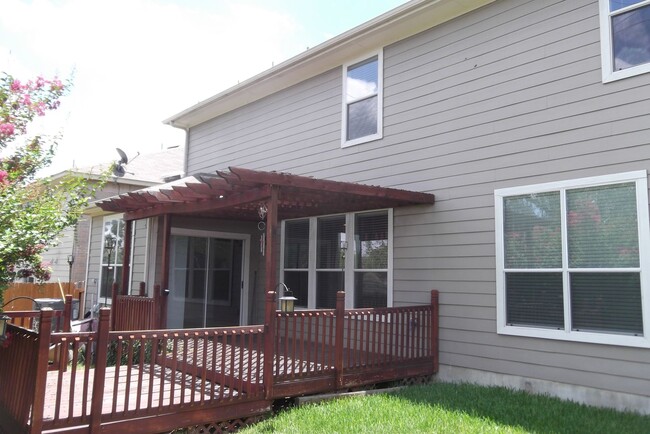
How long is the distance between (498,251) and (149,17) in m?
8.04

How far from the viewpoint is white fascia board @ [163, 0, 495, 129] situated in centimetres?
684

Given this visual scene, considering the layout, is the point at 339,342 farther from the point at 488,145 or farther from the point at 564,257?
the point at 488,145

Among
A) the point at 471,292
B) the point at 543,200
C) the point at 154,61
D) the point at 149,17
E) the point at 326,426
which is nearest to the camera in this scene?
the point at 326,426

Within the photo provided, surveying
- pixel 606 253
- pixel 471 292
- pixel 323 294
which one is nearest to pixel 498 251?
pixel 471 292

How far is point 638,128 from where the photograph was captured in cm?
→ 496

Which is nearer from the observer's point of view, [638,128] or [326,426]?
[326,426]

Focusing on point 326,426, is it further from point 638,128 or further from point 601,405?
point 638,128

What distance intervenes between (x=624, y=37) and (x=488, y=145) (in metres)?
1.83

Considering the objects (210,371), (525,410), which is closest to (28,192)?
(210,371)

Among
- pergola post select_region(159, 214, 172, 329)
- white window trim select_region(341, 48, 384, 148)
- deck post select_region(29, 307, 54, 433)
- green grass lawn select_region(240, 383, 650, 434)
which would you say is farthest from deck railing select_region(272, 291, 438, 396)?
white window trim select_region(341, 48, 384, 148)

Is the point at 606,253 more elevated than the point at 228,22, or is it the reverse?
the point at 228,22

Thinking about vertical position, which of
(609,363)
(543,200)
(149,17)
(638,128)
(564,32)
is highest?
(149,17)

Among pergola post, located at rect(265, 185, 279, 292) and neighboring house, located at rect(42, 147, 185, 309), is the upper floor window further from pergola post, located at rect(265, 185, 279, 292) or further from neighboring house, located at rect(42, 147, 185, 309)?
neighboring house, located at rect(42, 147, 185, 309)

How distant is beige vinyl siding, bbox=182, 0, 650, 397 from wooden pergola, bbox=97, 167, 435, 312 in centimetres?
63
